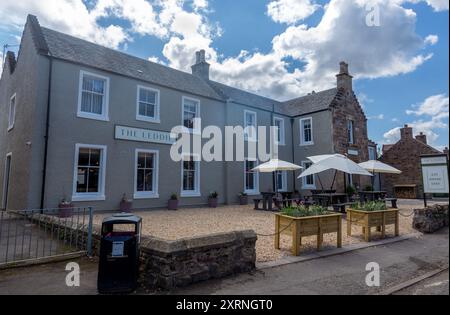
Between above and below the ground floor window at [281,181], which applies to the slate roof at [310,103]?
above

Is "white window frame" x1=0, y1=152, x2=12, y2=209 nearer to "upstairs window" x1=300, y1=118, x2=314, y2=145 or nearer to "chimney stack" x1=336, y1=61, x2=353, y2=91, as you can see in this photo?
"upstairs window" x1=300, y1=118, x2=314, y2=145

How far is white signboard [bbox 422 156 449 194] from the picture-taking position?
24.7ft

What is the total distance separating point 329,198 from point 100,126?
35.4 feet

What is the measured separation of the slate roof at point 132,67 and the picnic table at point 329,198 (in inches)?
327

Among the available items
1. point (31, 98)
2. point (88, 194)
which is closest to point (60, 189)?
point (88, 194)

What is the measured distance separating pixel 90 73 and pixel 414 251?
13032 millimetres

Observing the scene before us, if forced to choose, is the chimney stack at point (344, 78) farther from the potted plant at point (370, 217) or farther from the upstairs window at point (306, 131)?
the potted plant at point (370, 217)

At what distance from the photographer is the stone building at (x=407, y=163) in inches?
919

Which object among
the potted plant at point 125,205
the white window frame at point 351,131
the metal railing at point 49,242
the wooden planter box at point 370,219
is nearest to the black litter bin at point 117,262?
the metal railing at point 49,242

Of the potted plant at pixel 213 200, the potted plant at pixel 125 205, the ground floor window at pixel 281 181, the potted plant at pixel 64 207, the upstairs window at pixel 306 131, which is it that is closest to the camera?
A: the potted plant at pixel 64 207

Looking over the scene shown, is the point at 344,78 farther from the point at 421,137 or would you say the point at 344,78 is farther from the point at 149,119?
the point at 149,119

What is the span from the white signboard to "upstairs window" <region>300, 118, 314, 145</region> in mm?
13337

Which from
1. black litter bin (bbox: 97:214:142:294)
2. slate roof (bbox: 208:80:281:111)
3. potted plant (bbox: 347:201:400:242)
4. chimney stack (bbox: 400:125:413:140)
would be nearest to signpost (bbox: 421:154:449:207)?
potted plant (bbox: 347:201:400:242)
